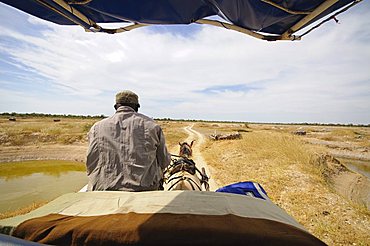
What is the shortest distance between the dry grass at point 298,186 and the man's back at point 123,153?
383cm

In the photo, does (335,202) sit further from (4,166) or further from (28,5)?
(4,166)

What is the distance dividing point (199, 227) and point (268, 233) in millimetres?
352

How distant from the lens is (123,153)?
2184mm

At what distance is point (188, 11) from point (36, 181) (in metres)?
16.5

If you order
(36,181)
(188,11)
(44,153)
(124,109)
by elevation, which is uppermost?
(188,11)

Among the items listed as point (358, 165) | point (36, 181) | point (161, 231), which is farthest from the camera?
point (358, 165)

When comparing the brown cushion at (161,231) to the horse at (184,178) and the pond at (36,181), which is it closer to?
the horse at (184,178)

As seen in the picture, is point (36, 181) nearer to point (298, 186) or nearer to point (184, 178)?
point (184, 178)

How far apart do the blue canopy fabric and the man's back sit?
1.06m

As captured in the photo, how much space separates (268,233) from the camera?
1.02m

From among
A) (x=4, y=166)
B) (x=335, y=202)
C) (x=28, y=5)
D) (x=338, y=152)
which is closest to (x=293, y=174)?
(x=335, y=202)

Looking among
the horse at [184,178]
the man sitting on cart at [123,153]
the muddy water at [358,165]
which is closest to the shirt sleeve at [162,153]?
the man sitting on cart at [123,153]

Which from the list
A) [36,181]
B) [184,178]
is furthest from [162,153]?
[36,181]

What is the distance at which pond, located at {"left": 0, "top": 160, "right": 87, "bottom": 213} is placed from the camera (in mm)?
10441
